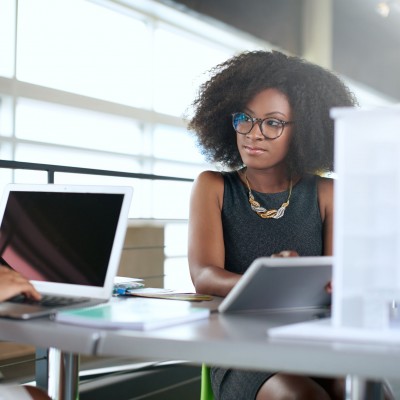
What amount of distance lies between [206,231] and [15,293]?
2.26 feet

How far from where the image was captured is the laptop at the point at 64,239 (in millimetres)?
1244

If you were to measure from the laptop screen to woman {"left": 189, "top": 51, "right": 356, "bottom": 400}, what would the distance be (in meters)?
0.37

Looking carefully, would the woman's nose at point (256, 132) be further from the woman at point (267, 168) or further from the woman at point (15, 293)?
the woman at point (15, 293)

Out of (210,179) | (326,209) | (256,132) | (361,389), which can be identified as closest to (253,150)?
(256,132)

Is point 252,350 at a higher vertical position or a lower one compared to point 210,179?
lower

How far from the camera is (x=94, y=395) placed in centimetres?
321

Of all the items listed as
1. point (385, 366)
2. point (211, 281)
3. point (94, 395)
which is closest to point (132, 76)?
point (94, 395)

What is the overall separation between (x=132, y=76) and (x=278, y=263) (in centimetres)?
450

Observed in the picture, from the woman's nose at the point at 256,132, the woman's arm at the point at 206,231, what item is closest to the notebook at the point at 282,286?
the woman's arm at the point at 206,231

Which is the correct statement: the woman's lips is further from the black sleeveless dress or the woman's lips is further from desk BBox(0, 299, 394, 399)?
desk BBox(0, 299, 394, 399)

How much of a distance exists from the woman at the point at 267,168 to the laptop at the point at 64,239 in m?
0.37

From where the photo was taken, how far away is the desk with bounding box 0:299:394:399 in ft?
2.56

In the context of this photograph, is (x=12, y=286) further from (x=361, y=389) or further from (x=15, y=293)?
(x=361, y=389)

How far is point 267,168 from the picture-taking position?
182 centimetres
